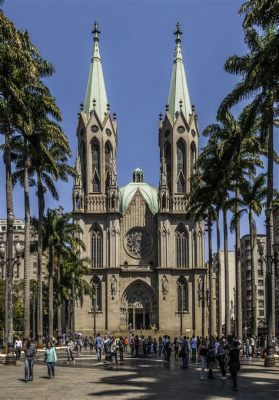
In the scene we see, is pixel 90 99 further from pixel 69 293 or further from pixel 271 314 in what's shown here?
pixel 271 314

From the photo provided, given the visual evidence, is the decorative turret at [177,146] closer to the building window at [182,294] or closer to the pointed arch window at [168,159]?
the pointed arch window at [168,159]

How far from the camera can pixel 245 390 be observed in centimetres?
2170

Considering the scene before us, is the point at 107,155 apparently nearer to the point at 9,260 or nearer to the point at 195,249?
the point at 195,249

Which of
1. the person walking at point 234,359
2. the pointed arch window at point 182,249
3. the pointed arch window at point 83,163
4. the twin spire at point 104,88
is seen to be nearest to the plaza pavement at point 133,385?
the person walking at point 234,359

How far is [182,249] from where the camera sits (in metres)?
89.4

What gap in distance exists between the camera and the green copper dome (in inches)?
3738

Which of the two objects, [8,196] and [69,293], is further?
[69,293]

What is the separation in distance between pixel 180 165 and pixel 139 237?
1098 centimetres

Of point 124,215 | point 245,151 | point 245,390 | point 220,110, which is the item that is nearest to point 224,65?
point 220,110

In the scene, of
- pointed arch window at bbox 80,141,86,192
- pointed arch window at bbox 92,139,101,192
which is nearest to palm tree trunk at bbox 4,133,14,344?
pointed arch window at bbox 80,141,86,192

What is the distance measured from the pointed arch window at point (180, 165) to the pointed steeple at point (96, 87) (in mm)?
11333

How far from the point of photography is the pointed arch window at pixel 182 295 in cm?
8850

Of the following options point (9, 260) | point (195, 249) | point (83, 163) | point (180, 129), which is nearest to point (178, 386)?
point (9, 260)

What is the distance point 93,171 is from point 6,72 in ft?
194
